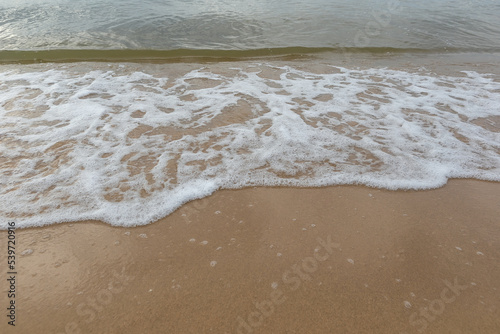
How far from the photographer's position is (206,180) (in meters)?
3.12

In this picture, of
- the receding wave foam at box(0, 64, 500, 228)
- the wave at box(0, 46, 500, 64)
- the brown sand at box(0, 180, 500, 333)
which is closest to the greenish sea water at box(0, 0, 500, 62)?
the wave at box(0, 46, 500, 64)

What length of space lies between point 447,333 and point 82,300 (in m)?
2.29

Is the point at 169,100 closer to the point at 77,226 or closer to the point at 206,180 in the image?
the point at 206,180

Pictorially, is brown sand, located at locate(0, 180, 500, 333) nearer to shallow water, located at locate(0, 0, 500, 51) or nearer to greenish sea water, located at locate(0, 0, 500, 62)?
greenish sea water, located at locate(0, 0, 500, 62)

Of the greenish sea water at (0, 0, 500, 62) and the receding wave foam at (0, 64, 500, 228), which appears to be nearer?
the receding wave foam at (0, 64, 500, 228)

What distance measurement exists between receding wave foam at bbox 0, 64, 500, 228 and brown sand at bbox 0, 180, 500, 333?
300mm

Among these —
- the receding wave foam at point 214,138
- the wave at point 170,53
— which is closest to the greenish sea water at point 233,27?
the wave at point 170,53

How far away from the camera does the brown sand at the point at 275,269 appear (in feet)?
6.23

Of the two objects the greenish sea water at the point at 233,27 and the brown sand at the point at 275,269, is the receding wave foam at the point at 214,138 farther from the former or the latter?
the greenish sea water at the point at 233,27

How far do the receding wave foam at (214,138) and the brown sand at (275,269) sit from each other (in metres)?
0.30

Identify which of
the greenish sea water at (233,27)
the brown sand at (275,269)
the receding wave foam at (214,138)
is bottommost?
the brown sand at (275,269)

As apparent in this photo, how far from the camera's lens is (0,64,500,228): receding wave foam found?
9.80ft

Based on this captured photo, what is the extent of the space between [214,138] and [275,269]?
6.83ft

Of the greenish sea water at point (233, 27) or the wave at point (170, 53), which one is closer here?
the wave at point (170, 53)
